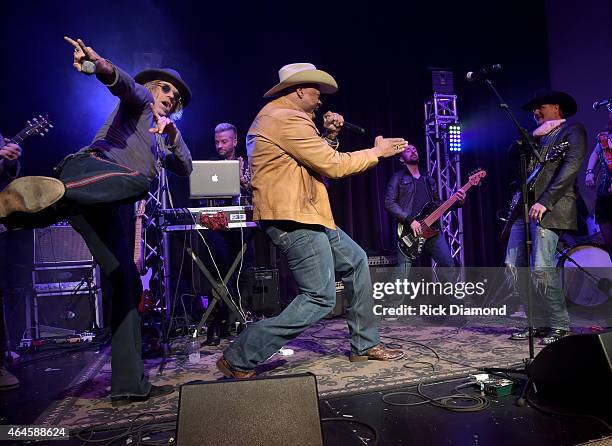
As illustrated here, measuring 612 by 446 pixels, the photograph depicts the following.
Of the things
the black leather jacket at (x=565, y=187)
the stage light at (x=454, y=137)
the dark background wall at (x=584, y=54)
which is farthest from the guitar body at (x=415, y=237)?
the dark background wall at (x=584, y=54)

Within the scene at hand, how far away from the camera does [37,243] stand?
5.61m

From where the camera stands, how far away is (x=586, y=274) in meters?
5.89

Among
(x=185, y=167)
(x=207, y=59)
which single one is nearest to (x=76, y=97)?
(x=207, y=59)

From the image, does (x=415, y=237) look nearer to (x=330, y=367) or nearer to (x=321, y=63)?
(x=330, y=367)

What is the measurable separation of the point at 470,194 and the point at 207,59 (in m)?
5.21

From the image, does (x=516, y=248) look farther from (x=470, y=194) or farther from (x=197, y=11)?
(x=197, y=11)

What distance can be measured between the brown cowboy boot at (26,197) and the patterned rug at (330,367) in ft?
4.10

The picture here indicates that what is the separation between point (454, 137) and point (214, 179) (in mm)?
3990

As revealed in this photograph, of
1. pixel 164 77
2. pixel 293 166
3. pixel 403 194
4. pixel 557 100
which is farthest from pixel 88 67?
pixel 403 194

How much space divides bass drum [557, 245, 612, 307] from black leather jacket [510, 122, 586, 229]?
1.67 metres

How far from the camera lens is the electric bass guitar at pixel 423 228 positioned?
6.11 m

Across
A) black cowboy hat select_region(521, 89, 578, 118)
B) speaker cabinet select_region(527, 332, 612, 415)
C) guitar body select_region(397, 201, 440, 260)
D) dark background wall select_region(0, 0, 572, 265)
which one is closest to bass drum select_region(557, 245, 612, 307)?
guitar body select_region(397, 201, 440, 260)

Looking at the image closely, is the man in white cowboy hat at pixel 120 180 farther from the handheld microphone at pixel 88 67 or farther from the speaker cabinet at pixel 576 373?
the speaker cabinet at pixel 576 373

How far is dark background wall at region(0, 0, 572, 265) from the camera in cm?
657
